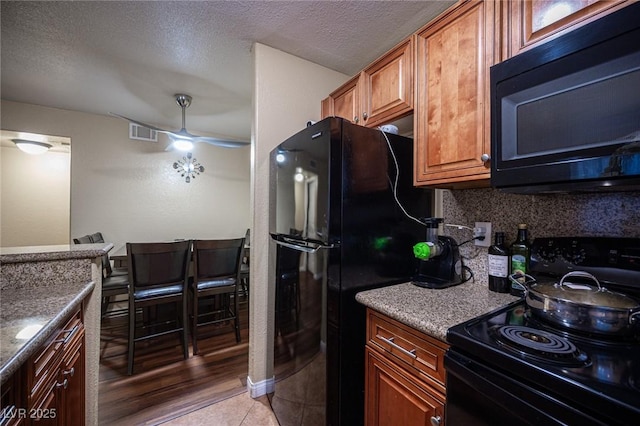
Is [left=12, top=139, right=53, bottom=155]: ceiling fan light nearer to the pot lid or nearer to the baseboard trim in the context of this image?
the baseboard trim

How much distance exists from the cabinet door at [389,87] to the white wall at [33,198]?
4779 mm

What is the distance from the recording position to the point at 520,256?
119 centimetres


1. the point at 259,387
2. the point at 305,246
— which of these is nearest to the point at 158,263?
the point at 259,387

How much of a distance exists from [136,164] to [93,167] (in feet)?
1.51

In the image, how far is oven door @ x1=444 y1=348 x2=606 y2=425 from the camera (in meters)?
0.58

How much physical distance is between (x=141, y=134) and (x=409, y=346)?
164 inches

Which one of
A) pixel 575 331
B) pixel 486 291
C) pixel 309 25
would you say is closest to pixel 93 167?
pixel 309 25

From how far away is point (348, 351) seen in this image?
1.20 m

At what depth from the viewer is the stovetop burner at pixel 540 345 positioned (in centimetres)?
64

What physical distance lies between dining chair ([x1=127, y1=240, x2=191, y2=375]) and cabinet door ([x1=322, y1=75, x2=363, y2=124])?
68.1 inches

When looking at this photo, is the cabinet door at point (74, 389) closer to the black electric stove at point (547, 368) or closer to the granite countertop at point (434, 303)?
the granite countertop at point (434, 303)

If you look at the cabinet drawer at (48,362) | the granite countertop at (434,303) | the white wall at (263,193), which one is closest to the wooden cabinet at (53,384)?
the cabinet drawer at (48,362)

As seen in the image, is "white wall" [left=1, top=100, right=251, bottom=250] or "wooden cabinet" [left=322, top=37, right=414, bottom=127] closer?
"wooden cabinet" [left=322, top=37, right=414, bottom=127]

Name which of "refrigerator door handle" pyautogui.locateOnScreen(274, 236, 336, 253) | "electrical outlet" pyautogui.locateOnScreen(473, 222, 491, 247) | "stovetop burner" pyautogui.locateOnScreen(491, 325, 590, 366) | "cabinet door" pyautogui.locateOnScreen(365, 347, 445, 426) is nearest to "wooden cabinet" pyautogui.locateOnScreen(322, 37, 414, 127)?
"electrical outlet" pyautogui.locateOnScreen(473, 222, 491, 247)
